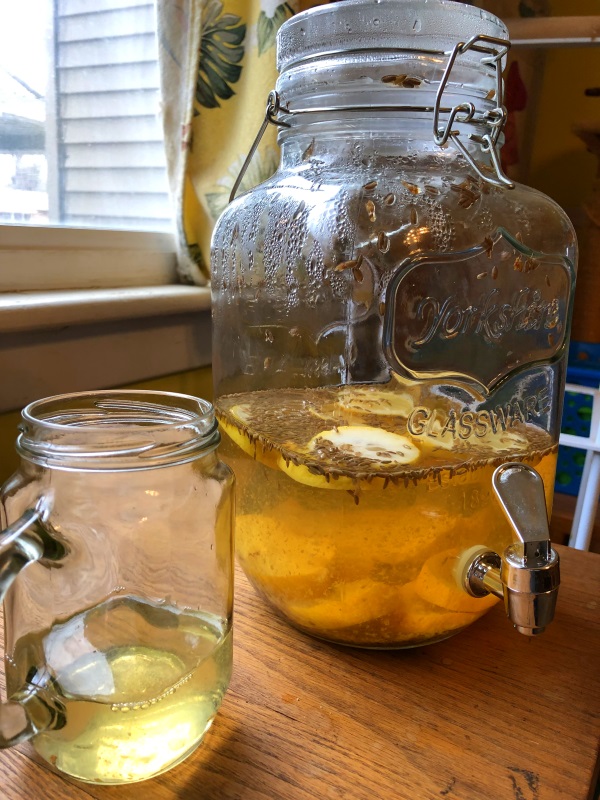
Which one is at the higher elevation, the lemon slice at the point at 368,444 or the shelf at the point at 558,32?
the shelf at the point at 558,32

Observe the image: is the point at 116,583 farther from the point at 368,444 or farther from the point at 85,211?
the point at 85,211

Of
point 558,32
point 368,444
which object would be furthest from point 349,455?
point 558,32

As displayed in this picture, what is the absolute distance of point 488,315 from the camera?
1.33 ft

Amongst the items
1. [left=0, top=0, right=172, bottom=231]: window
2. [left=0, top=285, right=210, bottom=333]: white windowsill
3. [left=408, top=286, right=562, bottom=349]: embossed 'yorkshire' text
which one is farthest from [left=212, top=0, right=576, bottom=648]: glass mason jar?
[left=0, top=0, right=172, bottom=231]: window

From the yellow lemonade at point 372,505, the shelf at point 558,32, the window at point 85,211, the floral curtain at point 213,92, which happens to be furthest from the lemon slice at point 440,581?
the shelf at point 558,32

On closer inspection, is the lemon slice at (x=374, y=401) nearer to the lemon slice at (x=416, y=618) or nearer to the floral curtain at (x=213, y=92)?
the lemon slice at (x=416, y=618)

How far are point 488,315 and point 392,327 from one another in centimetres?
7

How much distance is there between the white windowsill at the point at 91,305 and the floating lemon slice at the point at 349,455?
290 millimetres

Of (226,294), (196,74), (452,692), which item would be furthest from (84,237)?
A: (452,692)

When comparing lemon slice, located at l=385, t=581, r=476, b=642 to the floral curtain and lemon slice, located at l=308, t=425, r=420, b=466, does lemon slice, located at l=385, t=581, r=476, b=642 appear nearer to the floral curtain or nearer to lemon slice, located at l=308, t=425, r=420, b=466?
lemon slice, located at l=308, t=425, r=420, b=466

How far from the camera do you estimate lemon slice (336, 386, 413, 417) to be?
42cm

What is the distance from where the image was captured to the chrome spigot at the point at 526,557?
33 cm

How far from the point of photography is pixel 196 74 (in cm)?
74

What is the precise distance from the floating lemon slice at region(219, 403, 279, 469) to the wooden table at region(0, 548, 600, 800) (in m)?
0.13
